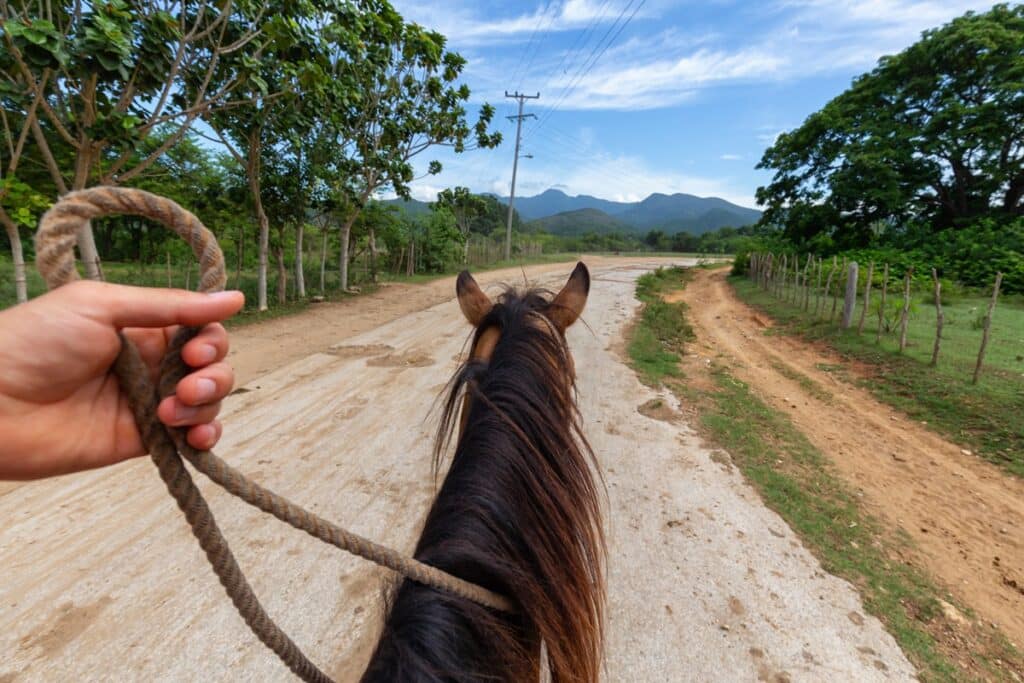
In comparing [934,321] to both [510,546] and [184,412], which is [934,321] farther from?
[184,412]

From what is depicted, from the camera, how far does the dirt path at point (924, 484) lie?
2.60 m

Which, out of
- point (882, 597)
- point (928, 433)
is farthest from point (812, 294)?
point (882, 597)

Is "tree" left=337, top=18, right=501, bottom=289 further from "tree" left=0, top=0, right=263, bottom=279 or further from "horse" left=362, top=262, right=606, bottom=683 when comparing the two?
"horse" left=362, top=262, right=606, bottom=683

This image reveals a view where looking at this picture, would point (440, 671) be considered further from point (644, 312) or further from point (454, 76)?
point (454, 76)

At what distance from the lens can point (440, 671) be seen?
78cm

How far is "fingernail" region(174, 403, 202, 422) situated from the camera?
0.68m

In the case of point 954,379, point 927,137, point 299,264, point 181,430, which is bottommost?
point 954,379

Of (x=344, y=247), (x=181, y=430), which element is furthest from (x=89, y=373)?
(x=344, y=247)

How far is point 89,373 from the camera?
2.37 ft

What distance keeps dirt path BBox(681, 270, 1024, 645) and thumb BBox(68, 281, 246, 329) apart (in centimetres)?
367

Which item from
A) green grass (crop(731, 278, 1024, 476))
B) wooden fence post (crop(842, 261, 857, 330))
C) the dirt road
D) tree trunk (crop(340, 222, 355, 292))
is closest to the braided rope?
the dirt road

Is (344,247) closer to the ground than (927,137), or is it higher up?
closer to the ground

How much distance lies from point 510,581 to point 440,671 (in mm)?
207

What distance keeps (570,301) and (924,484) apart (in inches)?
156
